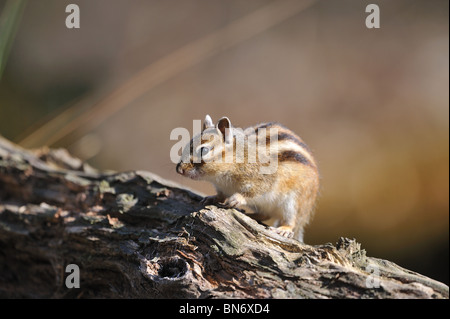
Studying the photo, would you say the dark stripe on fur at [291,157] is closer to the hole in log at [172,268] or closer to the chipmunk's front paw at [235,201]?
the chipmunk's front paw at [235,201]

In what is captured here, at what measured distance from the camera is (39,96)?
580 centimetres

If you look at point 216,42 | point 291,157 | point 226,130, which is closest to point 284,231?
point 291,157

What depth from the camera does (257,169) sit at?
2.85m

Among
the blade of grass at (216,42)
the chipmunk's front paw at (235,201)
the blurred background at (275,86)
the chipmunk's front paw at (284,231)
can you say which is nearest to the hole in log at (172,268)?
the chipmunk's front paw at (235,201)

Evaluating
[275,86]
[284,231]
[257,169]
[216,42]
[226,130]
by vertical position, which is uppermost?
[216,42]

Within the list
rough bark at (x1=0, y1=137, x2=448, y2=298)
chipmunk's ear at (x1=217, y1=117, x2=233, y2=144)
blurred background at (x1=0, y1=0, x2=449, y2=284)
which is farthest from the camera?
blurred background at (x1=0, y1=0, x2=449, y2=284)

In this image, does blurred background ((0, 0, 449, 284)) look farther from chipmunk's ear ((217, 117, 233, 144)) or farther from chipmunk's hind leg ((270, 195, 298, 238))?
chipmunk's ear ((217, 117, 233, 144))

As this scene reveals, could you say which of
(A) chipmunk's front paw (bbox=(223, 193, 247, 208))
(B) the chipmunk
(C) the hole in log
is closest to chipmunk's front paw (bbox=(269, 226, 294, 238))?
(B) the chipmunk

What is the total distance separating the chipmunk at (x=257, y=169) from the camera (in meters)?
2.73

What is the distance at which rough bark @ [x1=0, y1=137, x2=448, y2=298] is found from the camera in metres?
2.07

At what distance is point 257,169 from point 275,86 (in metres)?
3.18

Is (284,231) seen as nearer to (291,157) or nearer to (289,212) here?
(289,212)

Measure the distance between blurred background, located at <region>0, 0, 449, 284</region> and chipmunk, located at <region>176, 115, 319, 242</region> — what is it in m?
2.25

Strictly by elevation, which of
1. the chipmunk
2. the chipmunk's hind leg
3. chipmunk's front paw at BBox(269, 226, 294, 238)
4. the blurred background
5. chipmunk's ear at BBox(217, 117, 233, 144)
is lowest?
chipmunk's front paw at BBox(269, 226, 294, 238)
